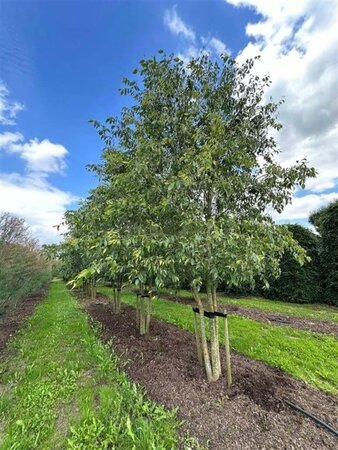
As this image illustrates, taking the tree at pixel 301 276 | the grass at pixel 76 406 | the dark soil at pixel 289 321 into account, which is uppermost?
the tree at pixel 301 276

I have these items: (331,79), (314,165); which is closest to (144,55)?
(314,165)

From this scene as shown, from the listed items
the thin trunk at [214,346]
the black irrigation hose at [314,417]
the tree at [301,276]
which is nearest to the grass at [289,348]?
the black irrigation hose at [314,417]

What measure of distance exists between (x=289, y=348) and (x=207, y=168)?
12.0ft

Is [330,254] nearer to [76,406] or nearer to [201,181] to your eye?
[201,181]

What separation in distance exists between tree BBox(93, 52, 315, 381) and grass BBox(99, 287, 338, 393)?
1.24 meters

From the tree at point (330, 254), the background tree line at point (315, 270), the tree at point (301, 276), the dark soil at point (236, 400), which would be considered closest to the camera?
the dark soil at point (236, 400)

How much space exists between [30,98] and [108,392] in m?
7.08

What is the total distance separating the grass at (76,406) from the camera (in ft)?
7.02

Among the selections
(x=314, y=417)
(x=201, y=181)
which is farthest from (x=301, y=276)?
(x=201, y=181)

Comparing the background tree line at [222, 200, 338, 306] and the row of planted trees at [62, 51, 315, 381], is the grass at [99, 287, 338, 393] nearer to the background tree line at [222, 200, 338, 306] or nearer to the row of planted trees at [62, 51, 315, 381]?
the row of planted trees at [62, 51, 315, 381]

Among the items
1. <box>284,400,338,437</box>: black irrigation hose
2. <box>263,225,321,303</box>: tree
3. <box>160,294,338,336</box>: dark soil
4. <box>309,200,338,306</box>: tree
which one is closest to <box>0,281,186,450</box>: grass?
<box>284,400,338,437</box>: black irrigation hose

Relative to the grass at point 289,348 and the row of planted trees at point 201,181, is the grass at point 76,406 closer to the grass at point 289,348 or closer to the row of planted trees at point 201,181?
the row of planted trees at point 201,181

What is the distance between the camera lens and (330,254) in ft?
31.8

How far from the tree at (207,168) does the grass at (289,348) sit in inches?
48.8
